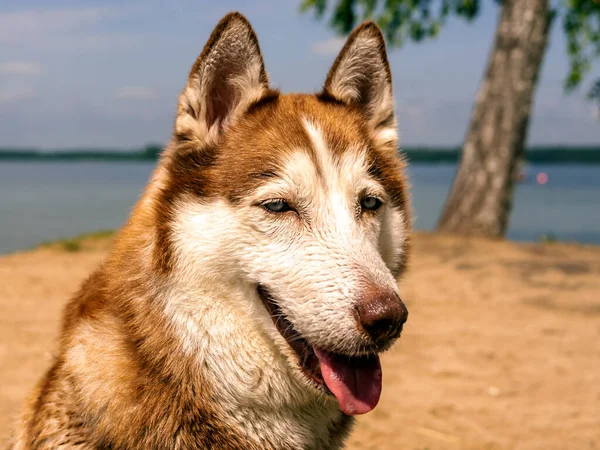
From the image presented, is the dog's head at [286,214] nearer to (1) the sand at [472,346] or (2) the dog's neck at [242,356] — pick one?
(2) the dog's neck at [242,356]

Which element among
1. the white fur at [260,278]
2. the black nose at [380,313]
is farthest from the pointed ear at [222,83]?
the black nose at [380,313]

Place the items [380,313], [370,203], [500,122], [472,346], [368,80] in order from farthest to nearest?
1. [500,122]
2. [472,346]
3. [368,80]
4. [370,203]
5. [380,313]

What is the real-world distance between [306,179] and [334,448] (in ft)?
4.19

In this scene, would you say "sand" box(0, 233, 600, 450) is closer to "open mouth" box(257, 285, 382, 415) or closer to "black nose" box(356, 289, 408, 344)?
"open mouth" box(257, 285, 382, 415)

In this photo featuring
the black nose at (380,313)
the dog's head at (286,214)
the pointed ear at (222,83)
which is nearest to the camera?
the black nose at (380,313)

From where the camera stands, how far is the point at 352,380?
10.2ft

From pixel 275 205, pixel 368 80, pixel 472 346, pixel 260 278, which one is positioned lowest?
pixel 472 346

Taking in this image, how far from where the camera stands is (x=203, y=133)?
330cm

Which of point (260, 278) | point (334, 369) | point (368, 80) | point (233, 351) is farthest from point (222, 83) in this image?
point (334, 369)

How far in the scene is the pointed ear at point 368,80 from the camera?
3.59 m

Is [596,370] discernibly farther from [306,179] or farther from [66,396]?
[66,396]

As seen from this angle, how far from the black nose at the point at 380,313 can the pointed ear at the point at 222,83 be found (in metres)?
1.09

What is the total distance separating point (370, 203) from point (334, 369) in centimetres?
79

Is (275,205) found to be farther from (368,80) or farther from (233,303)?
(368,80)
